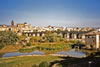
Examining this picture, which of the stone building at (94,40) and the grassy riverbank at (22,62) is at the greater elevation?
the stone building at (94,40)

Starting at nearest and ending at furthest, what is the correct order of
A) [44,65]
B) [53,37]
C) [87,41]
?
[44,65]
[87,41]
[53,37]

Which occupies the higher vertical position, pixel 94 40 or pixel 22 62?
pixel 94 40

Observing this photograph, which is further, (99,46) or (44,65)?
(99,46)

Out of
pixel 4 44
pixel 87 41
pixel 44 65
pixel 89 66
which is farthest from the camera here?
pixel 4 44

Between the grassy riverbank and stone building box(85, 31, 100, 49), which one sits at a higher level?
stone building box(85, 31, 100, 49)

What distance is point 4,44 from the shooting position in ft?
133

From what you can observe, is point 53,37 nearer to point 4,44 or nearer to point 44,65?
point 4,44

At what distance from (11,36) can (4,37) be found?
2.50 m

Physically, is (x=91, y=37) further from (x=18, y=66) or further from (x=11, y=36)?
(x=11, y=36)

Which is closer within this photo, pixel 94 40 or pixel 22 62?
pixel 22 62

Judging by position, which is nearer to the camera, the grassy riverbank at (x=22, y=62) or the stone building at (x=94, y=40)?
the grassy riverbank at (x=22, y=62)

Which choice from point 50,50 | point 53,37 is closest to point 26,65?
point 50,50

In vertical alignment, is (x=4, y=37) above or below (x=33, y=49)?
above

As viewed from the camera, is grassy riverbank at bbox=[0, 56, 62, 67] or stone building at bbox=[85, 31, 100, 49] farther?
stone building at bbox=[85, 31, 100, 49]
